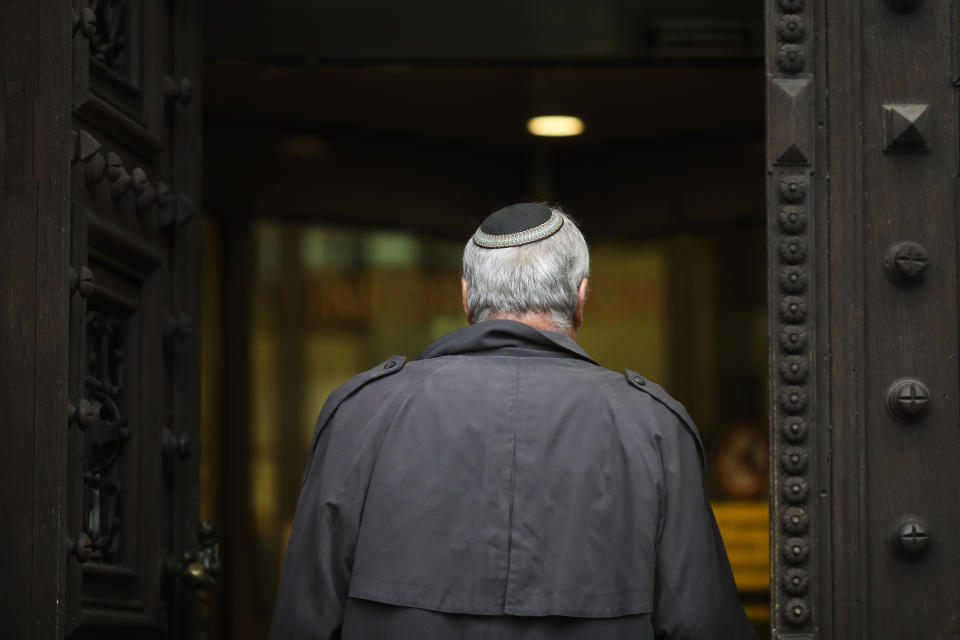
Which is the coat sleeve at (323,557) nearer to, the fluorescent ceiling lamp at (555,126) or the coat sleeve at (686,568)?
the coat sleeve at (686,568)

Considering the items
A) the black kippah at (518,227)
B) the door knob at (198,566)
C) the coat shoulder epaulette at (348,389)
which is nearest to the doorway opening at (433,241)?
the door knob at (198,566)

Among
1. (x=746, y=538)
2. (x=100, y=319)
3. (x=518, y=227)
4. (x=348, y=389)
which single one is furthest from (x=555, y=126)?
(x=348, y=389)

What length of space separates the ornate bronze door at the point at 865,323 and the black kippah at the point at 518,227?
60cm

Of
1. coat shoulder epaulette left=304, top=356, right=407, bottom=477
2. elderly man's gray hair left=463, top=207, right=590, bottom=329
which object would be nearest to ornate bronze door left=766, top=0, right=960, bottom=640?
elderly man's gray hair left=463, top=207, right=590, bottom=329

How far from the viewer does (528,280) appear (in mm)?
2486

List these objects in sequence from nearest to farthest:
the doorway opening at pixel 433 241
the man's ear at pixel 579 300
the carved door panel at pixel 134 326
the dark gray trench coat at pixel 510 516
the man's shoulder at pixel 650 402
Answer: the dark gray trench coat at pixel 510 516
the man's shoulder at pixel 650 402
the man's ear at pixel 579 300
the carved door panel at pixel 134 326
the doorway opening at pixel 433 241

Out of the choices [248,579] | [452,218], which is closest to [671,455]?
[248,579]

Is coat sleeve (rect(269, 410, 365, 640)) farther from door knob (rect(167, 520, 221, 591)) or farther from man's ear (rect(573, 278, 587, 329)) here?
door knob (rect(167, 520, 221, 591))

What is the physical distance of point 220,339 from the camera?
6.82 meters

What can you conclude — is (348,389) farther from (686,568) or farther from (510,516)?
(686,568)

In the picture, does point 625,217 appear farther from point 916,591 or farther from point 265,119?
point 916,591

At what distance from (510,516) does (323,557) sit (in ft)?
1.08

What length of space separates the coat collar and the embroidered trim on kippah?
0.15 meters

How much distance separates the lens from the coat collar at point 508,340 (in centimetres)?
245
